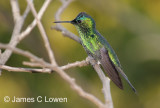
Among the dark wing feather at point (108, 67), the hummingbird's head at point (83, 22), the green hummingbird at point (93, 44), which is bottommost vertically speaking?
the dark wing feather at point (108, 67)

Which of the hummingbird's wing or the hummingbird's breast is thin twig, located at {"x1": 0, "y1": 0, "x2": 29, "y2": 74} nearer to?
the hummingbird's breast

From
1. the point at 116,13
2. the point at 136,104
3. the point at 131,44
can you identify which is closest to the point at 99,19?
the point at 116,13

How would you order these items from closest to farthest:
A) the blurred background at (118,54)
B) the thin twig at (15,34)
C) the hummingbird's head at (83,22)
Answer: the thin twig at (15,34)
the hummingbird's head at (83,22)
the blurred background at (118,54)

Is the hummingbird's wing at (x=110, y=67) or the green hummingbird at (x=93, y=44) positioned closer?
the hummingbird's wing at (x=110, y=67)

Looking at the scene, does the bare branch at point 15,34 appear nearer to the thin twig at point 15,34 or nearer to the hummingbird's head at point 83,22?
the thin twig at point 15,34

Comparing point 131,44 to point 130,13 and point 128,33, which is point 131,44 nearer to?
point 128,33

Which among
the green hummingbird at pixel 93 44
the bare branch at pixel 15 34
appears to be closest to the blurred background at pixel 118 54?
the green hummingbird at pixel 93 44

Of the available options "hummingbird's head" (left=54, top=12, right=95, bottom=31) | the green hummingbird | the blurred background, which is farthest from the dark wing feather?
the blurred background
